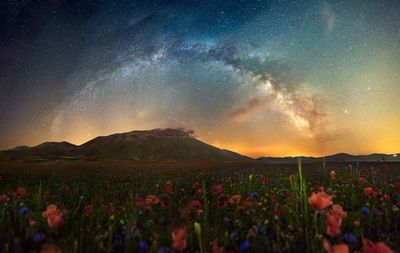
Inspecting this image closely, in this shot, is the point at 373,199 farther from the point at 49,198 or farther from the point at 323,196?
the point at 49,198

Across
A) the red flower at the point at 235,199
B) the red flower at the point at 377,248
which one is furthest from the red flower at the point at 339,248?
the red flower at the point at 235,199

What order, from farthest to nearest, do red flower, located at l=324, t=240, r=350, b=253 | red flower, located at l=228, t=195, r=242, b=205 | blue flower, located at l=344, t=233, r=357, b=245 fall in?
red flower, located at l=228, t=195, r=242, b=205
blue flower, located at l=344, t=233, r=357, b=245
red flower, located at l=324, t=240, r=350, b=253

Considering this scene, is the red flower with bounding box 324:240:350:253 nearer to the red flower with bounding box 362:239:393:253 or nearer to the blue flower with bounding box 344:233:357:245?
the red flower with bounding box 362:239:393:253

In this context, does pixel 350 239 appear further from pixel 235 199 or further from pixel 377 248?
pixel 235 199

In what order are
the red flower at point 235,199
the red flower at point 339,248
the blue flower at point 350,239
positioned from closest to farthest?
the red flower at point 339,248
the blue flower at point 350,239
the red flower at point 235,199

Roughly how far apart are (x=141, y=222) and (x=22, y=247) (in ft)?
5.42

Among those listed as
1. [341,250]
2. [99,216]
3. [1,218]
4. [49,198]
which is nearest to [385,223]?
[341,250]

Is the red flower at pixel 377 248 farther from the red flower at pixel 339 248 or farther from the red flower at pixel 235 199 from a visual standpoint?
the red flower at pixel 235 199

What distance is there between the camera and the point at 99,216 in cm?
454

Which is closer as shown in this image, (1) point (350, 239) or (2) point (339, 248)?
(2) point (339, 248)

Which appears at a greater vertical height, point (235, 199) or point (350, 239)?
point (235, 199)

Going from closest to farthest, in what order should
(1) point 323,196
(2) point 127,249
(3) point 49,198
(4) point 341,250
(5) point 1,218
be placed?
(4) point 341,250 < (1) point 323,196 < (2) point 127,249 < (5) point 1,218 < (3) point 49,198

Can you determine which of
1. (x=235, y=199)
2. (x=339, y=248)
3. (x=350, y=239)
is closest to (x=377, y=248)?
(x=339, y=248)

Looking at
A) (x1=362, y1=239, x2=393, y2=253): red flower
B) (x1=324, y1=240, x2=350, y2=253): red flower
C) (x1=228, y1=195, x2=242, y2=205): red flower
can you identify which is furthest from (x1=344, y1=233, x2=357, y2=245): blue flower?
(x1=228, y1=195, x2=242, y2=205): red flower
